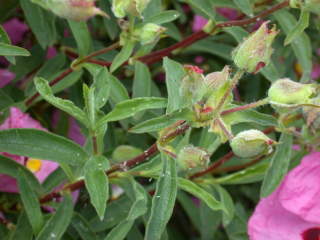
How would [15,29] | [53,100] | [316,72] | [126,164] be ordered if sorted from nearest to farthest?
[53,100] < [126,164] < [15,29] < [316,72]

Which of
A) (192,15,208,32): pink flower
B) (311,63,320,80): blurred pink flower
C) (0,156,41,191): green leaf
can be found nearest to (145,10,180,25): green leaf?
(0,156,41,191): green leaf

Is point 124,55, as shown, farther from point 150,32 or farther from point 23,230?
point 23,230

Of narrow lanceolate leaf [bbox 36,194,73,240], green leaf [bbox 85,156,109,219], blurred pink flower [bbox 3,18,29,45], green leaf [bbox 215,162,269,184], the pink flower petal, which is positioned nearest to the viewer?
green leaf [bbox 85,156,109,219]

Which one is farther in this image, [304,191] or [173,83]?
[304,191]

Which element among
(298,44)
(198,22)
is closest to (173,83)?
(298,44)

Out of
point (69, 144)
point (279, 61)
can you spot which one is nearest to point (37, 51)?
point (69, 144)

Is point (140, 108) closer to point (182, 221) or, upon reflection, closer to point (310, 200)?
point (310, 200)

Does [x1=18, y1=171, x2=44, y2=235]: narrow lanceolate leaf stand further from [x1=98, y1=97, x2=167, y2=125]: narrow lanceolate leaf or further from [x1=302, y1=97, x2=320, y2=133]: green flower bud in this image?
[x1=302, y1=97, x2=320, y2=133]: green flower bud
